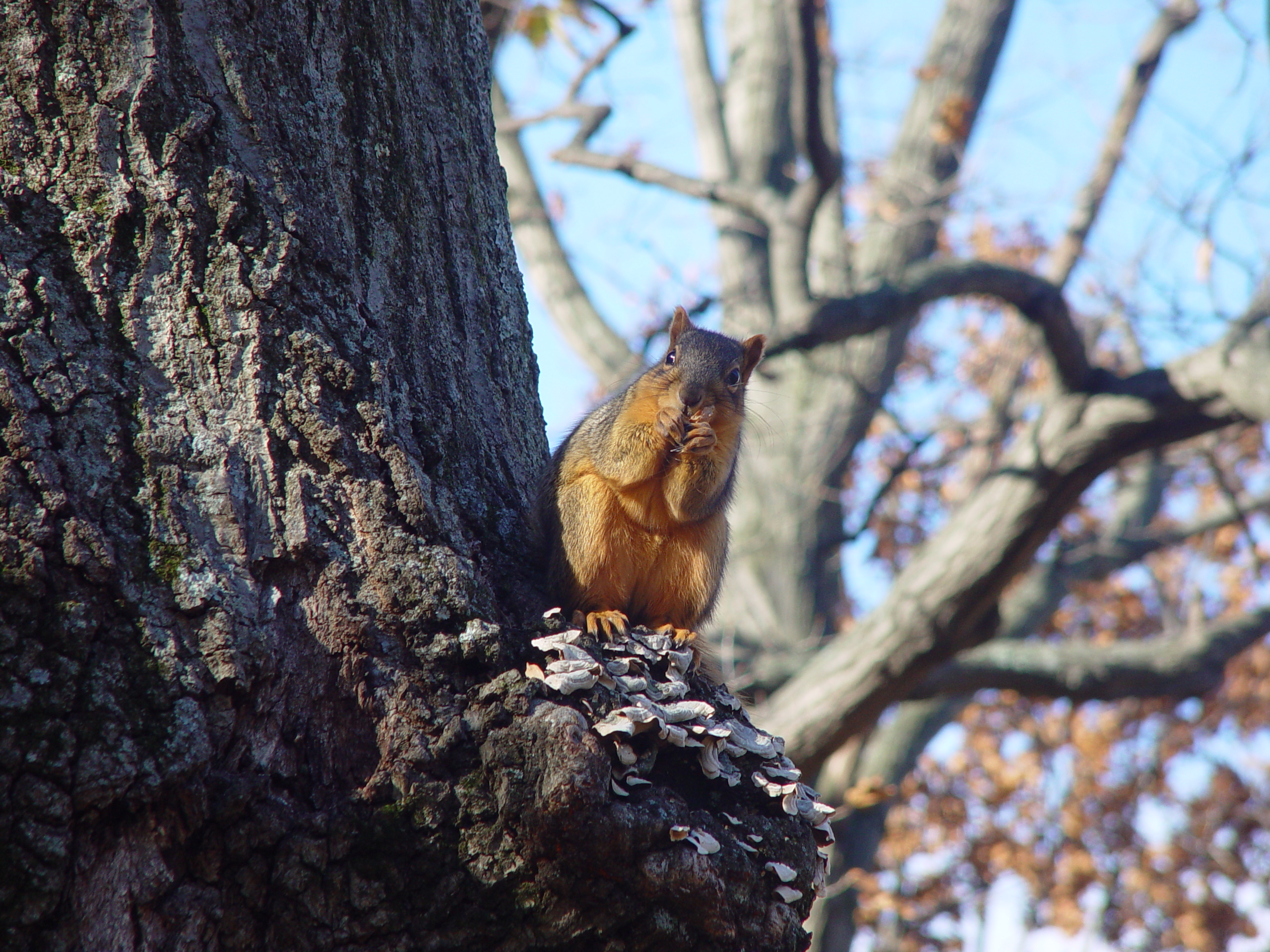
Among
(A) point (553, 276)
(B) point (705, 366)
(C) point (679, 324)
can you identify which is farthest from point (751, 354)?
(A) point (553, 276)

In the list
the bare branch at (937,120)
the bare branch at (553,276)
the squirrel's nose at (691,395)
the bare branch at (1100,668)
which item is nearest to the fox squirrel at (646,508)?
the squirrel's nose at (691,395)

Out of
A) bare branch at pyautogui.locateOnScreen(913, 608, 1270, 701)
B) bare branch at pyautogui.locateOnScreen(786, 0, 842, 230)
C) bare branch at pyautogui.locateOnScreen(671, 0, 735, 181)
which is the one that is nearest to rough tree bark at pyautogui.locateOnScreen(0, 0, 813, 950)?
bare branch at pyautogui.locateOnScreen(786, 0, 842, 230)

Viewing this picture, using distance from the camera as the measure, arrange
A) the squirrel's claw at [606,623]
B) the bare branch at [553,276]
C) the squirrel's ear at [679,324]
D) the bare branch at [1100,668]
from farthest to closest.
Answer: the bare branch at [553,276]
the bare branch at [1100,668]
the squirrel's ear at [679,324]
the squirrel's claw at [606,623]

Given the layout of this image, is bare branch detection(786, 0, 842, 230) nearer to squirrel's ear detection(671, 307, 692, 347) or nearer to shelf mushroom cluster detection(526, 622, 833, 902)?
squirrel's ear detection(671, 307, 692, 347)

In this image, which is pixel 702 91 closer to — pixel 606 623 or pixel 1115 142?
pixel 1115 142

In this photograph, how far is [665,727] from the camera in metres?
1.71

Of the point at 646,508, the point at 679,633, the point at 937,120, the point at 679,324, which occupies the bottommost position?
the point at 679,633

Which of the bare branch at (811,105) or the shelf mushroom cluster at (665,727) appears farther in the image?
the bare branch at (811,105)

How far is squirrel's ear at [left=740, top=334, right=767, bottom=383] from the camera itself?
365 centimetres

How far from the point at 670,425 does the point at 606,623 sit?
753 millimetres

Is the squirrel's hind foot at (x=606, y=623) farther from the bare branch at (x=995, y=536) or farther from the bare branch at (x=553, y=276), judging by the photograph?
the bare branch at (x=553, y=276)

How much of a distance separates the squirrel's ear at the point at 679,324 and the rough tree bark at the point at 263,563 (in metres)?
1.76

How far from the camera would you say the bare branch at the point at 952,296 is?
4965 millimetres

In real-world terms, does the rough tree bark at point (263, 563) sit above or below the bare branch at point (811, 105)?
below
